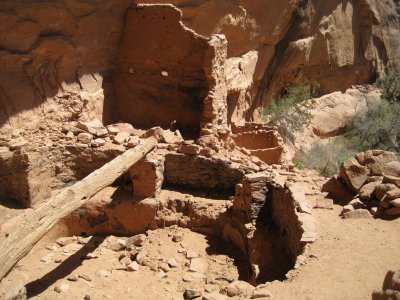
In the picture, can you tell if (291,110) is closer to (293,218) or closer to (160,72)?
(160,72)

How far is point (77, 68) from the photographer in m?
9.22

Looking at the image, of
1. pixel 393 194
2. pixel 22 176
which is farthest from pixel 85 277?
pixel 393 194

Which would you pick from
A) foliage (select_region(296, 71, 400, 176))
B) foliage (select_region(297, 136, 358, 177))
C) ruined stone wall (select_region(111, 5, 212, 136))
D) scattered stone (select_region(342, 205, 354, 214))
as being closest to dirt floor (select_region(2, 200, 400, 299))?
scattered stone (select_region(342, 205, 354, 214))

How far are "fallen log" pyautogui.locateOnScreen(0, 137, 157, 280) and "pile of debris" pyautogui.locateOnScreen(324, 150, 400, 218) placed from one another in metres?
3.18

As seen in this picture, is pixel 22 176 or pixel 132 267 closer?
pixel 132 267

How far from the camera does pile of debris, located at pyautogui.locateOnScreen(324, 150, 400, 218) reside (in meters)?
6.23

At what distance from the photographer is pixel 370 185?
6.68 metres

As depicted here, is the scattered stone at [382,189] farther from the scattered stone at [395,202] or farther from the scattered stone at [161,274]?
the scattered stone at [161,274]

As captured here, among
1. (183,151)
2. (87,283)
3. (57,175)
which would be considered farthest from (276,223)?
(57,175)

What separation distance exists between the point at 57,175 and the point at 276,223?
151 inches

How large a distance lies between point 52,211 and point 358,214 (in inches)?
158

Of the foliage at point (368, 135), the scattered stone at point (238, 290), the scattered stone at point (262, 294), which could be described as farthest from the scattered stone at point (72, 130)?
the foliage at point (368, 135)

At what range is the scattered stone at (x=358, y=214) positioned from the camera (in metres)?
6.27

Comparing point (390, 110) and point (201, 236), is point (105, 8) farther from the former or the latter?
point (390, 110)
